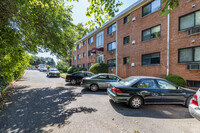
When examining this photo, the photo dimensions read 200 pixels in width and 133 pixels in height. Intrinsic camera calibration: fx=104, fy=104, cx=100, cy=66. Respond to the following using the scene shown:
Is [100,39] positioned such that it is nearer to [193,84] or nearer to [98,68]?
[98,68]

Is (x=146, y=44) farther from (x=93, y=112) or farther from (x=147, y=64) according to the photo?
(x=93, y=112)

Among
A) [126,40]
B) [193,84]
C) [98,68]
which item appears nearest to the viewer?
[193,84]

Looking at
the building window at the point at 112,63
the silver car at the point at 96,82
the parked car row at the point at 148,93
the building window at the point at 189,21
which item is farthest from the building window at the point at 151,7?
the parked car row at the point at 148,93

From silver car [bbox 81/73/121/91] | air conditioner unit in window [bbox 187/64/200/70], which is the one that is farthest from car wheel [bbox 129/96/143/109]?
air conditioner unit in window [bbox 187/64/200/70]

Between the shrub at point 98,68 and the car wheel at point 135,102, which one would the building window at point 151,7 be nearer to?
the shrub at point 98,68

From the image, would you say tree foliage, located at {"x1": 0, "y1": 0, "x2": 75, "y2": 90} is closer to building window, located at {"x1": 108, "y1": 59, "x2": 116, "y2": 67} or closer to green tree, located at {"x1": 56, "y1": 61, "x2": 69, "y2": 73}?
building window, located at {"x1": 108, "y1": 59, "x2": 116, "y2": 67}

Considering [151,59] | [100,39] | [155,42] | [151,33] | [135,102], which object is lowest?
[135,102]

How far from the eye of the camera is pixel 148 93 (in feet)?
16.1

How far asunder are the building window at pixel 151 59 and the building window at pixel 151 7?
5.03m

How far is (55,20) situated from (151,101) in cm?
805

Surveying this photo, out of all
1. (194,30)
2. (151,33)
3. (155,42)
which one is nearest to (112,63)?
(151,33)

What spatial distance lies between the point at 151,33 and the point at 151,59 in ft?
9.84

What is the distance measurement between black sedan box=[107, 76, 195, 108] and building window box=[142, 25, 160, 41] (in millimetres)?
8077

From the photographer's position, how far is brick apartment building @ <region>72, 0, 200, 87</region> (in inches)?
344
